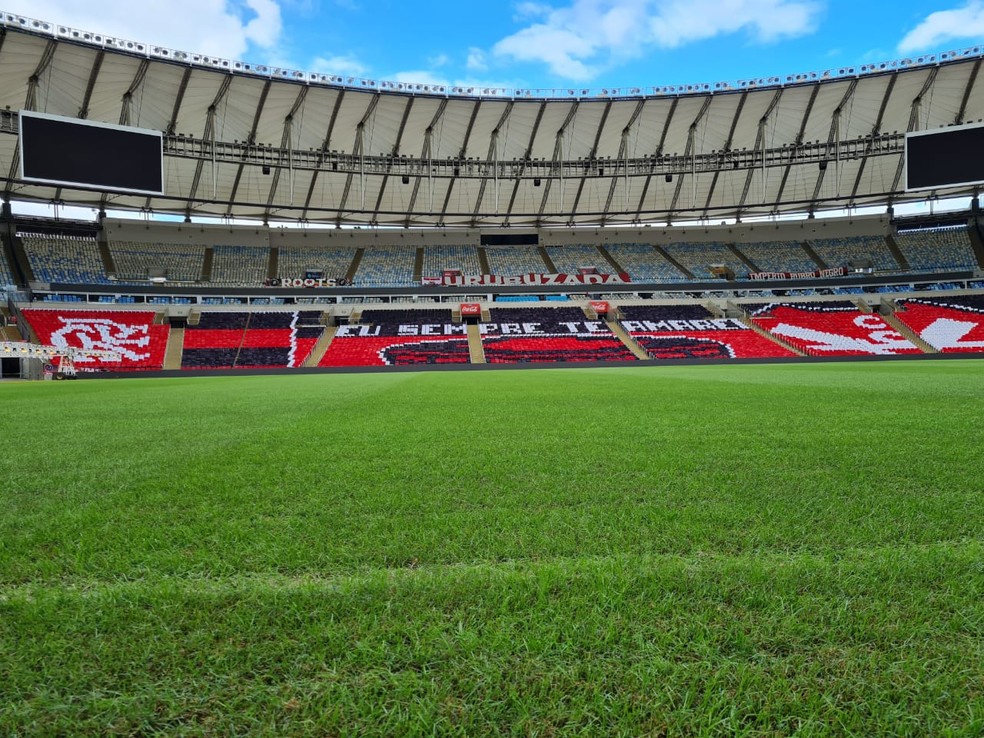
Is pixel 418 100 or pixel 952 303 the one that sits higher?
pixel 418 100

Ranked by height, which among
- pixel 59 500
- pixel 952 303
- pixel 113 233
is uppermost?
pixel 113 233

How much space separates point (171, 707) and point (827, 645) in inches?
51.8

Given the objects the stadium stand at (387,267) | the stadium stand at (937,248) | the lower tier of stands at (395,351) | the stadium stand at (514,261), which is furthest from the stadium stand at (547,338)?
the stadium stand at (937,248)

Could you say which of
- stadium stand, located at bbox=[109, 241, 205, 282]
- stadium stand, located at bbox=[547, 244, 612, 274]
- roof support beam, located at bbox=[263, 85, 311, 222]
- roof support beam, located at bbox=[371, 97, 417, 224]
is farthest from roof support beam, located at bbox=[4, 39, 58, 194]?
stadium stand, located at bbox=[547, 244, 612, 274]

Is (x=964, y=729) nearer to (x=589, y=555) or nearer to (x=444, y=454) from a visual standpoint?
(x=589, y=555)

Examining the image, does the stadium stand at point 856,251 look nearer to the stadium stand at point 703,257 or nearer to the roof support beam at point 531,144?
the stadium stand at point 703,257

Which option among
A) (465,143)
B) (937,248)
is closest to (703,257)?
(937,248)

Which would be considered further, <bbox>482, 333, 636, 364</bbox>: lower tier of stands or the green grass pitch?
<bbox>482, 333, 636, 364</bbox>: lower tier of stands

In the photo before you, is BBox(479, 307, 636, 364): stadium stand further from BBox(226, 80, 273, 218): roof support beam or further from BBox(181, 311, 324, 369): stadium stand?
BBox(226, 80, 273, 218): roof support beam

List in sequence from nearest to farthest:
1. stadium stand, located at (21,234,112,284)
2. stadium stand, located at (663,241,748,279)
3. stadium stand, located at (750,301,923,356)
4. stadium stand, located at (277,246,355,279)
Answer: stadium stand, located at (750,301,923,356), stadium stand, located at (21,234,112,284), stadium stand, located at (277,246,355,279), stadium stand, located at (663,241,748,279)

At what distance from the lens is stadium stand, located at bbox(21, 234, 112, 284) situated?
3412 centimetres

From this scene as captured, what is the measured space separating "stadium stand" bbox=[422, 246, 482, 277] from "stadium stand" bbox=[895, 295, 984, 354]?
1138 inches

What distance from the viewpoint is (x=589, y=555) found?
169cm

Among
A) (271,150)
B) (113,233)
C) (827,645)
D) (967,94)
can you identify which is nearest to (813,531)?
(827,645)
